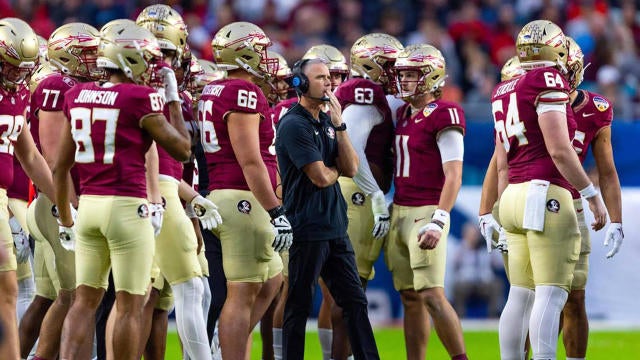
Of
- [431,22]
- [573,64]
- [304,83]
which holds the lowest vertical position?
[304,83]

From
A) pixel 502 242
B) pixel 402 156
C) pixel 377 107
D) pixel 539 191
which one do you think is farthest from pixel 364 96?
pixel 539 191

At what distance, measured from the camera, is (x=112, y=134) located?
6.29 metres

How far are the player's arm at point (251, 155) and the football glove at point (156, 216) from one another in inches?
26.2

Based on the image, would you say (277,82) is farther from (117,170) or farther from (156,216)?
(117,170)

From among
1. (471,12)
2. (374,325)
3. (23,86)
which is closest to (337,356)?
(23,86)

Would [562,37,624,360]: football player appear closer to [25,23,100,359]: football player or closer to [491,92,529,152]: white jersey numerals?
[491,92,529,152]: white jersey numerals

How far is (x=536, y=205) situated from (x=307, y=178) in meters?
1.33

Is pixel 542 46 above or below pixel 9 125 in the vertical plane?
Answer: above

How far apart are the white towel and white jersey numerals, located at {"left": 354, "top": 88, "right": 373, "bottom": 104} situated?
1548 mm

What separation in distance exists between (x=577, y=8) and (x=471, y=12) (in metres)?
1.29

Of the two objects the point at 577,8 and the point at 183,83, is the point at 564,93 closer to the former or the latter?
the point at 183,83

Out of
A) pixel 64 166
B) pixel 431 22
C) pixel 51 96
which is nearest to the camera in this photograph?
pixel 64 166

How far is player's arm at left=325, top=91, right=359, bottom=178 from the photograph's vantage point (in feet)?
23.9

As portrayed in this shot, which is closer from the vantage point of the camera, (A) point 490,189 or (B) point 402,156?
(A) point 490,189
